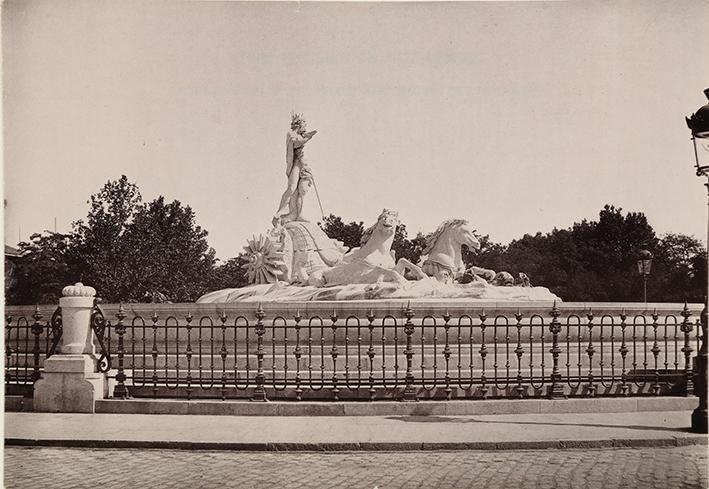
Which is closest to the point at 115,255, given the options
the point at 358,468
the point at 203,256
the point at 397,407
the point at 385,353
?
the point at 203,256

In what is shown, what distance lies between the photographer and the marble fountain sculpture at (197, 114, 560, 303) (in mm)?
20391

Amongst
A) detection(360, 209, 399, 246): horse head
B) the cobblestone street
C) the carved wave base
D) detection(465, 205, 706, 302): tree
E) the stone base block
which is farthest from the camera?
detection(465, 205, 706, 302): tree

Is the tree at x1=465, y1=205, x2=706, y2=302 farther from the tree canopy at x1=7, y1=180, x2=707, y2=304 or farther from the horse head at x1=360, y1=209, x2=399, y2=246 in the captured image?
the horse head at x1=360, y1=209, x2=399, y2=246

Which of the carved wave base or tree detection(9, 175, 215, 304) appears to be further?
tree detection(9, 175, 215, 304)

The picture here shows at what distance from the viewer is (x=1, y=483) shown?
848cm

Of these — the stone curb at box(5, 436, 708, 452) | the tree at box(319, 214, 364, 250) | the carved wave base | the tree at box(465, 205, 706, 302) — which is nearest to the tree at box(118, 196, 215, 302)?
the tree at box(319, 214, 364, 250)

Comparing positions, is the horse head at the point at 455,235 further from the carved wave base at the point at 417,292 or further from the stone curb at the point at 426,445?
the stone curb at the point at 426,445

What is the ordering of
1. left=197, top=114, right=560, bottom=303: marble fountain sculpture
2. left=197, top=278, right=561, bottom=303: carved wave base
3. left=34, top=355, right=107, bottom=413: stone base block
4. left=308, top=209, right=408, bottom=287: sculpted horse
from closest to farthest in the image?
left=34, top=355, right=107, bottom=413: stone base block → left=197, top=278, right=561, bottom=303: carved wave base → left=197, top=114, right=560, bottom=303: marble fountain sculpture → left=308, top=209, right=408, bottom=287: sculpted horse

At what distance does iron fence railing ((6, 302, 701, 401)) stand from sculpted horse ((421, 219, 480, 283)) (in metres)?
3.57

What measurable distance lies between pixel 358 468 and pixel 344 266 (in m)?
12.3

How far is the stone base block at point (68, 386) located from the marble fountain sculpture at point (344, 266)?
20.5ft

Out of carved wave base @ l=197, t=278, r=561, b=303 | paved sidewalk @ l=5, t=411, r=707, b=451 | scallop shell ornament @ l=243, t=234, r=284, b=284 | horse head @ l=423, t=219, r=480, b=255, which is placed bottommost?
paved sidewalk @ l=5, t=411, r=707, b=451

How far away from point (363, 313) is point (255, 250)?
7302mm

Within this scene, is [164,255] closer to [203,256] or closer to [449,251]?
[203,256]
